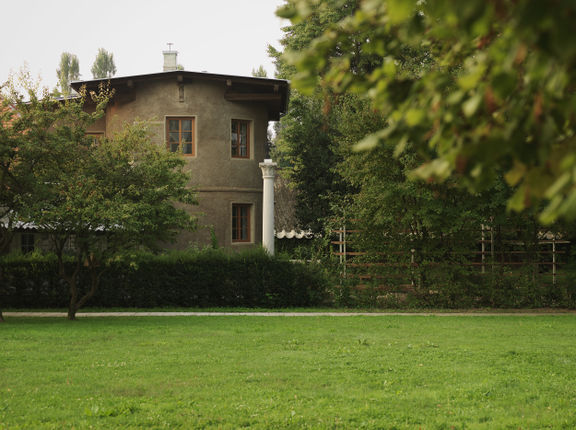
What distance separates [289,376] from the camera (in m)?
8.53

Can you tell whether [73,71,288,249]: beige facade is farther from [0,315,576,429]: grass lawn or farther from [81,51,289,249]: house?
[0,315,576,429]: grass lawn

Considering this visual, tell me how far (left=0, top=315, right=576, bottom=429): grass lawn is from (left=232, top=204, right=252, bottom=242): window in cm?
1126

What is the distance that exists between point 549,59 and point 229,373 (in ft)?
24.7

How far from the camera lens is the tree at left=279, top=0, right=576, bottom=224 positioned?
183 cm

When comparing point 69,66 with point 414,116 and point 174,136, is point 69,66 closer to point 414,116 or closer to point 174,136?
point 174,136

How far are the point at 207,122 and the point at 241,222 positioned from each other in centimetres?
421

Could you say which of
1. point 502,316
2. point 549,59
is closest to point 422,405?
point 549,59

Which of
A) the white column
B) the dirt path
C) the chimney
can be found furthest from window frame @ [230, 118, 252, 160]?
the dirt path

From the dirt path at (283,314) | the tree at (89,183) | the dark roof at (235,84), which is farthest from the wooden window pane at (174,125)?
the dirt path at (283,314)

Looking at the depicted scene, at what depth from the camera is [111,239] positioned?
602 inches

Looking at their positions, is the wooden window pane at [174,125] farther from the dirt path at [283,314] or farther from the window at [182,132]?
the dirt path at [283,314]

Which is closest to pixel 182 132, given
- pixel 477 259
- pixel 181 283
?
pixel 181 283

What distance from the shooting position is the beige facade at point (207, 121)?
78.8ft

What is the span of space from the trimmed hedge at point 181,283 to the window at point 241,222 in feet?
19.1
